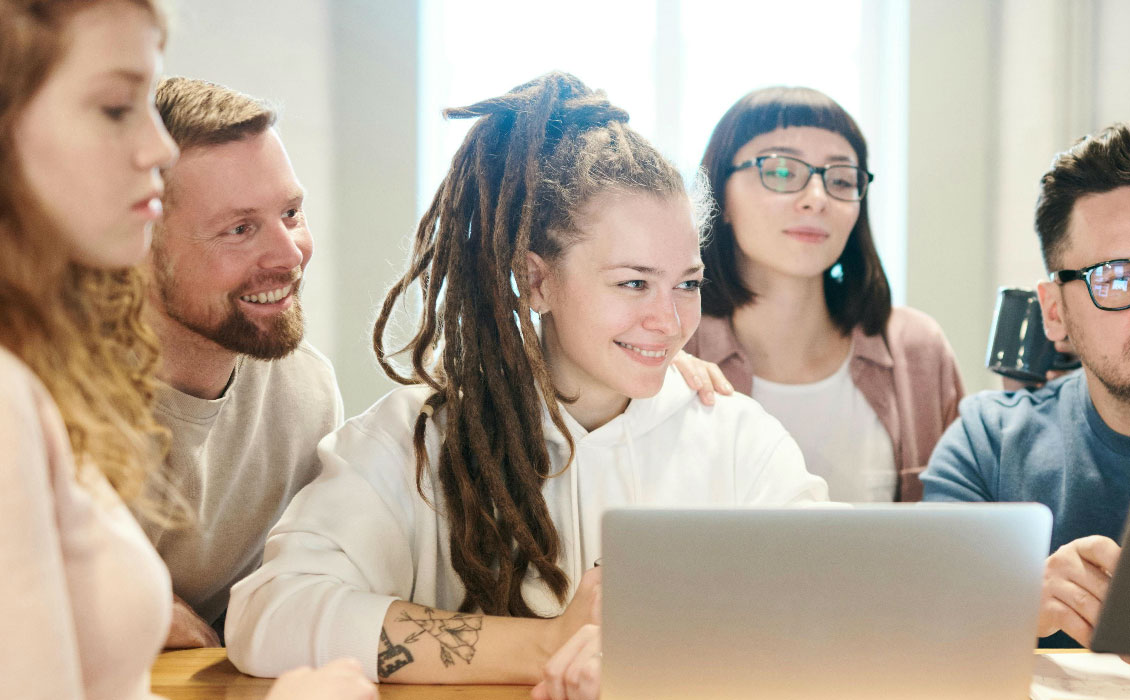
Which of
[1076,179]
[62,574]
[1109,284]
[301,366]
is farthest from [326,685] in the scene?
[1076,179]

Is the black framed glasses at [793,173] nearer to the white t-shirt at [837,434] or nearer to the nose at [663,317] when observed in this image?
the white t-shirt at [837,434]

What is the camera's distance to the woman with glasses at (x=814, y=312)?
7.34ft

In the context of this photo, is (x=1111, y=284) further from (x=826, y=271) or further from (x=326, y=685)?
(x=326, y=685)

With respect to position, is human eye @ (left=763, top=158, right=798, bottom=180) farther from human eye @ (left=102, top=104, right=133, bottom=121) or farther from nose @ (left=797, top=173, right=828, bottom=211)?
human eye @ (left=102, top=104, right=133, bottom=121)

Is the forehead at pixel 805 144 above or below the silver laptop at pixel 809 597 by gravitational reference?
above

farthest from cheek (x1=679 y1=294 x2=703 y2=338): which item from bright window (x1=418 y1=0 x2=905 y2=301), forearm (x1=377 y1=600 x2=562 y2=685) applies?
bright window (x1=418 y1=0 x2=905 y2=301)

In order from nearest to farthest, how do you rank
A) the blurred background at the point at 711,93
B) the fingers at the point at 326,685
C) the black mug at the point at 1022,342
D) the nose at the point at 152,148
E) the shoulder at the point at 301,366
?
the nose at the point at 152,148 < the fingers at the point at 326,685 < the shoulder at the point at 301,366 < the black mug at the point at 1022,342 < the blurred background at the point at 711,93

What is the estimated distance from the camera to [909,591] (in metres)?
0.94

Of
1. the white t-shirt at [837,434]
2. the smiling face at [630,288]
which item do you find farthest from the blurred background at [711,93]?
the smiling face at [630,288]

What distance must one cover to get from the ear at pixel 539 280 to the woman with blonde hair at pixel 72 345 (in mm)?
856

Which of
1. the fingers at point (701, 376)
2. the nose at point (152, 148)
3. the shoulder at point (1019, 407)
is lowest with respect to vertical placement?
the shoulder at point (1019, 407)

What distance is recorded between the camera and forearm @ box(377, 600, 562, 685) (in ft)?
3.99

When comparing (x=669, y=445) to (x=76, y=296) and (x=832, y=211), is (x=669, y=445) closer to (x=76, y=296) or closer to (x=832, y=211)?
(x=832, y=211)

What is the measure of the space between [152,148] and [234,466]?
1.07m
